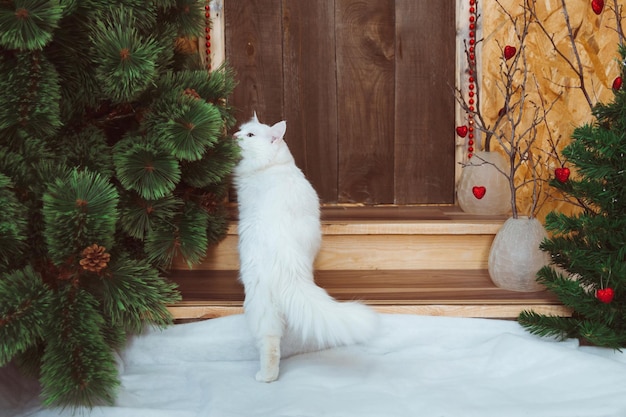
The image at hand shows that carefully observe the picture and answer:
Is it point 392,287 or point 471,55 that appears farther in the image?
point 471,55

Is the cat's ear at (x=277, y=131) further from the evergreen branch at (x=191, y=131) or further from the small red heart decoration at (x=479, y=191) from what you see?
the small red heart decoration at (x=479, y=191)

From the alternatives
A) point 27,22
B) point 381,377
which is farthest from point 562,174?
point 27,22

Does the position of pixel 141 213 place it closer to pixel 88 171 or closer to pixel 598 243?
pixel 88 171

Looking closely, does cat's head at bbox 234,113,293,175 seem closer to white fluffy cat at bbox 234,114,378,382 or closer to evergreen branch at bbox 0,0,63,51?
white fluffy cat at bbox 234,114,378,382

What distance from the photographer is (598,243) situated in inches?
51.7

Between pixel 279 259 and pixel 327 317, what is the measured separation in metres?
0.18

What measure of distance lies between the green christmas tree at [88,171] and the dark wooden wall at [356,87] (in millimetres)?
710

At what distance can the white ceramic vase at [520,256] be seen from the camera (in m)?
1.47

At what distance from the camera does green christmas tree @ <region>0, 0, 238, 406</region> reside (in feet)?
3.32

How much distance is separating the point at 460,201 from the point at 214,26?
1.01 metres

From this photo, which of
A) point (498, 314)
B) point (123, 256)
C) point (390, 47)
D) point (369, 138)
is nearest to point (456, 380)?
point (498, 314)

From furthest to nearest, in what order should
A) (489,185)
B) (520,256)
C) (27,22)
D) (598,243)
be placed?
1. (489,185)
2. (520,256)
3. (598,243)
4. (27,22)

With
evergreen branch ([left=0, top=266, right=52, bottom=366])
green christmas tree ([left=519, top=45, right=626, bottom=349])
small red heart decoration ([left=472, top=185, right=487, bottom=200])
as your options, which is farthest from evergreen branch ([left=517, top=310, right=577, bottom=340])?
evergreen branch ([left=0, top=266, right=52, bottom=366])

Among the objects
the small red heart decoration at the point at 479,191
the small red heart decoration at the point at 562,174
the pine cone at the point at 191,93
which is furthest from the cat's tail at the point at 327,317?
the small red heart decoration at the point at 479,191
